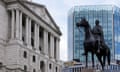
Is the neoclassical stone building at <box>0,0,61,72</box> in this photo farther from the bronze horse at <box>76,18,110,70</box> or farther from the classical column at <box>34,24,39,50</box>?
the bronze horse at <box>76,18,110,70</box>

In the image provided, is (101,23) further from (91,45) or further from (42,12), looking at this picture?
(91,45)

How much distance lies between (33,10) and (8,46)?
12.8m

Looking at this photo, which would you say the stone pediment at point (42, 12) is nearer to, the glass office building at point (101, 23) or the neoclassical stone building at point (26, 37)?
the neoclassical stone building at point (26, 37)

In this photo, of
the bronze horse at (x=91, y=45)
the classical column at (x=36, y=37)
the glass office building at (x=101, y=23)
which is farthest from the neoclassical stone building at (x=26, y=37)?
the glass office building at (x=101, y=23)

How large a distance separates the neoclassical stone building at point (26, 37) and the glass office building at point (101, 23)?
182 ft

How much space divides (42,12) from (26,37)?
37.4 ft

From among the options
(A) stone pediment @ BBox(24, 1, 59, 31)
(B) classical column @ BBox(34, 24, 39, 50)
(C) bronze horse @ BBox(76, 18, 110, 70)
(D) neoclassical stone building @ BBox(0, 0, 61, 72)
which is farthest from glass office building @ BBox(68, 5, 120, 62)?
(C) bronze horse @ BBox(76, 18, 110, 70)

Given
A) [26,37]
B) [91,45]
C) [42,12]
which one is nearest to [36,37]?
[26,37]

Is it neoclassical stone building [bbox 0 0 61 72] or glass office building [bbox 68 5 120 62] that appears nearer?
neoclassical stone building [bbox 0 0 61 72]

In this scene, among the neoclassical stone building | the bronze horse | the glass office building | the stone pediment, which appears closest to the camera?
the bronze horse

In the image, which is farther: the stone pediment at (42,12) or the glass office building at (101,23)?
the glass office building at (101,23)

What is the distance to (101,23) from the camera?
16775cm

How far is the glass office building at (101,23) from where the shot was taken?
166375 millimetres

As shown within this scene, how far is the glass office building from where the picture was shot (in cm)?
16638
